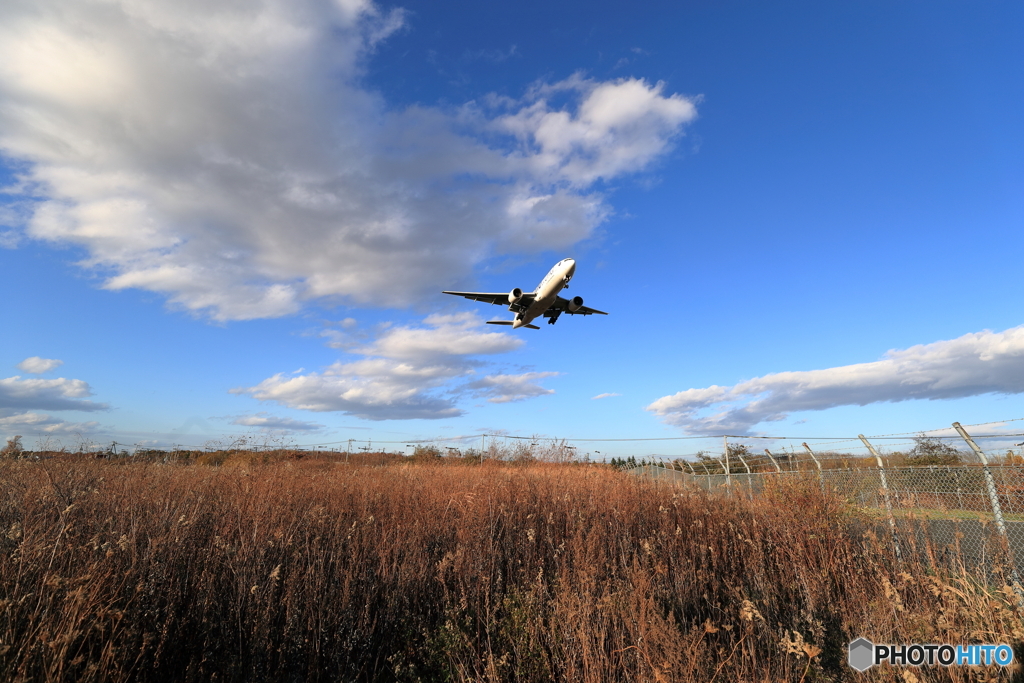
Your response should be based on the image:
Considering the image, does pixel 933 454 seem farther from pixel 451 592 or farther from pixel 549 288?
pixel 549 288

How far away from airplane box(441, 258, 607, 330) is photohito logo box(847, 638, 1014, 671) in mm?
18307

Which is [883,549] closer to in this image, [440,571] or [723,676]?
[723,676]

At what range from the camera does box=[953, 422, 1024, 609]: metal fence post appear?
4672 mm

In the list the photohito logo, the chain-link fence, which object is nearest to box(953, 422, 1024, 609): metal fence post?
the chain-link fence

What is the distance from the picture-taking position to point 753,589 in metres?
5.24

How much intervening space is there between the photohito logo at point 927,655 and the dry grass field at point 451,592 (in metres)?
0.10

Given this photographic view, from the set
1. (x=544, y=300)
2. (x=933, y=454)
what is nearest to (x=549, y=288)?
(x=544, y=300)

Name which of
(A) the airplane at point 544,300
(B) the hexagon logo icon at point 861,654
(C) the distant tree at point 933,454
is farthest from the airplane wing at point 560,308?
(B) the hexagon logo icon at point 861,654

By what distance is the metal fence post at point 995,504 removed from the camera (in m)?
4.67

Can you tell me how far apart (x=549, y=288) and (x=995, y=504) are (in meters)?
17.6

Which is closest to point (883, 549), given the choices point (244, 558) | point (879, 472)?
point (879, 472)

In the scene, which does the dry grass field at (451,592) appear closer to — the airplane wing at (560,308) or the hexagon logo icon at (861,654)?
the hexagon logo icon at (861,654)

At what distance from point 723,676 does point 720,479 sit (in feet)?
38.7

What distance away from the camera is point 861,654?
3721 millimetres
